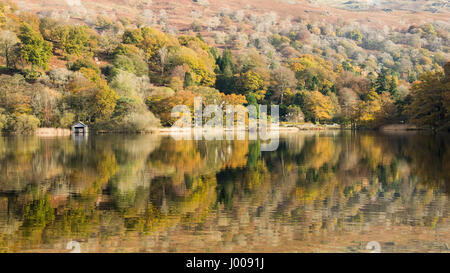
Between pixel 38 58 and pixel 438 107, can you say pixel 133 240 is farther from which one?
pixel 38 58

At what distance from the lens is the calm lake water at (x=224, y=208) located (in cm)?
682

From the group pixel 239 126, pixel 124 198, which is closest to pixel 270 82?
pixel 239 126

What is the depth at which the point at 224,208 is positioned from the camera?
9.14 meters

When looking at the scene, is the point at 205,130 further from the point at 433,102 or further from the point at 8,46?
the point at 8,46

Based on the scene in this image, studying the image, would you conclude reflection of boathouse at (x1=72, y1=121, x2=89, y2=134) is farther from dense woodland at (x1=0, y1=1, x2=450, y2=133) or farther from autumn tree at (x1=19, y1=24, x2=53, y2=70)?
autumn tree at (x1=19, y1=24, x2=53, y2=70)

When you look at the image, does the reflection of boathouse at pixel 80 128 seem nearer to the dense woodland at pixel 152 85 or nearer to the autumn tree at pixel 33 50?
the dense woodland at pixel 152 85

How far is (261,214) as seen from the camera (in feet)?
28.2

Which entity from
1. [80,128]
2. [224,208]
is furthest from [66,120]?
[224,208]

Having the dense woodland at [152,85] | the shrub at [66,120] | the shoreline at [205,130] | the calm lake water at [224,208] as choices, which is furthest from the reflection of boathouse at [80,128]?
the calm lake water at [224,208]

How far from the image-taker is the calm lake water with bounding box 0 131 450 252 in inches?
268

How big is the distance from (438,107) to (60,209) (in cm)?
4626

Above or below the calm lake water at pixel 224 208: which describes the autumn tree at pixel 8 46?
above

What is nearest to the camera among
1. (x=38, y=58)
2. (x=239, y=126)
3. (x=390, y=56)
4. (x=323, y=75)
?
(x=239, y=126)

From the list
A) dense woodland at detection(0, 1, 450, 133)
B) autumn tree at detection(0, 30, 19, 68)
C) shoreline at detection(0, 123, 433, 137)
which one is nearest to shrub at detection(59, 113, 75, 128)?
dense woodland at detection(0, 1, 450, 133)
